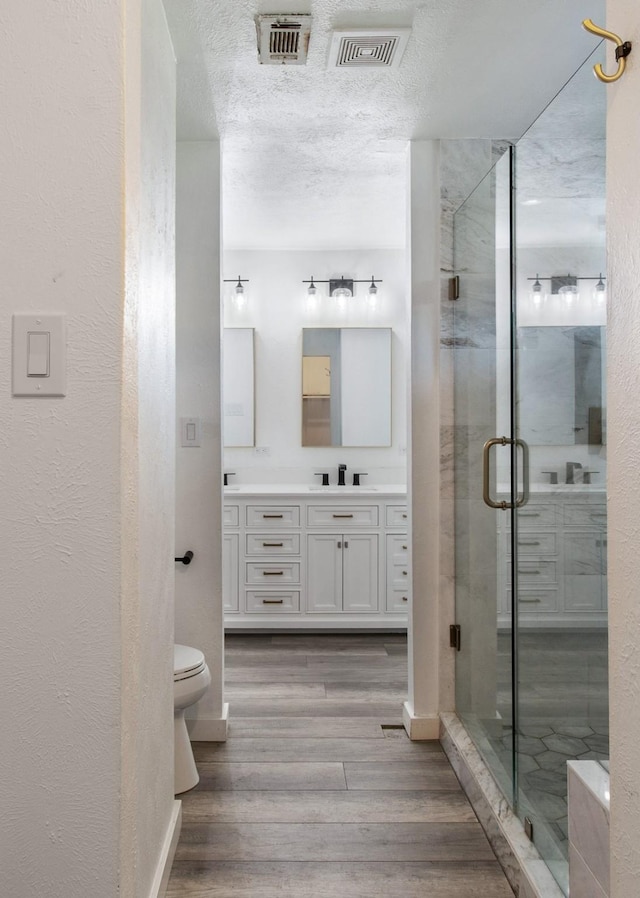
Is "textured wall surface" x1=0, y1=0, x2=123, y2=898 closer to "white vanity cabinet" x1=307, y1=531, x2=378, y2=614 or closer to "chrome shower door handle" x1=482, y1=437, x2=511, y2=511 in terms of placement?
"chrome shower door handle" x1=482, y1=437, x2=511, y2=511

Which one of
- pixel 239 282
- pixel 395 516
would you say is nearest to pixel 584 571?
pixel 395 516

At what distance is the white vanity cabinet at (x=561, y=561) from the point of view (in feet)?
4.92

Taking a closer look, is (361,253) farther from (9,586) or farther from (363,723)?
(9,586)

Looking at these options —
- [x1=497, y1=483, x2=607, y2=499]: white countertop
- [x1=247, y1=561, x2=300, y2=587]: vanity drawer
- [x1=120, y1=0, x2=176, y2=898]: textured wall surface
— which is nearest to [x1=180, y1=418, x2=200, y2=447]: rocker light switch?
[x1=120, y1=0, x2=176, y2=898]: textured wall surface

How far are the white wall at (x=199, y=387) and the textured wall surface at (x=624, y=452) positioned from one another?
1861mm

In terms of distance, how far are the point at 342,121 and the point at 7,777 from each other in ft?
8.03

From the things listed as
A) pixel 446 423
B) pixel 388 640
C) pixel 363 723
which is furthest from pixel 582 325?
pixel 388 640

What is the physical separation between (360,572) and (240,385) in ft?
5.19

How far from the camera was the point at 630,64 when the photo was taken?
1012mm

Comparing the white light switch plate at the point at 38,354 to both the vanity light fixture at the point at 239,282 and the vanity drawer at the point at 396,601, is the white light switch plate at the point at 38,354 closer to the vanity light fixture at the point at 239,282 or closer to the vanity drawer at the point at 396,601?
the vanity drawer at the point at 396,601

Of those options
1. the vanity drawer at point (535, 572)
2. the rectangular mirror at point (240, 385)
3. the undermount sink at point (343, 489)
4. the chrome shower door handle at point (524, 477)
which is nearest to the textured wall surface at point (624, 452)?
the vanity drawer at point (535, 572)

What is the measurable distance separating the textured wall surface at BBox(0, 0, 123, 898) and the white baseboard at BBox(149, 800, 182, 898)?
56cm

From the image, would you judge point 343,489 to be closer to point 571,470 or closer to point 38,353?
point 571,470

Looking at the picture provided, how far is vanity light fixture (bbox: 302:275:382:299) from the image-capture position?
4.52m
